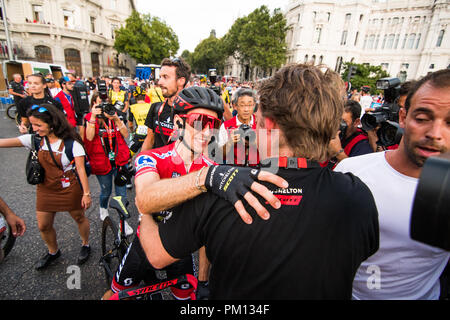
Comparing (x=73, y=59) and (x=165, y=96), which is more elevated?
(x=73, y=59)

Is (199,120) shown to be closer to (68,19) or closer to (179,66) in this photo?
(179,66)

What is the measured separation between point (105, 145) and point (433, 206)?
407 centimetres

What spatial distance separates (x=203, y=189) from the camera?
104 centimetres

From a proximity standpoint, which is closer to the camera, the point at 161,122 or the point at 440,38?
the point at 161,122

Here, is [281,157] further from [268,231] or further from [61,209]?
[61,209]

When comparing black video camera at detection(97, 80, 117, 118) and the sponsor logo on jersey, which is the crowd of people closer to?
the sponsor logo on jersey

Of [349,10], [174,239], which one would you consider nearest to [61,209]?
[174,239]

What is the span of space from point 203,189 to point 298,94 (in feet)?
2.09

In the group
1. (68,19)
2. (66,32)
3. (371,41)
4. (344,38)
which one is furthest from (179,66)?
(371,41)

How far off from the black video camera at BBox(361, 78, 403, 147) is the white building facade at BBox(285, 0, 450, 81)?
175 ft

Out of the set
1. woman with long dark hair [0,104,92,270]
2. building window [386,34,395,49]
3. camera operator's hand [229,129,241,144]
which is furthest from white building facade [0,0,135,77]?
building window [386,34,395,49]

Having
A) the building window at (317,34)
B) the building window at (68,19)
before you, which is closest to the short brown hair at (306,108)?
the building window at (68,19)

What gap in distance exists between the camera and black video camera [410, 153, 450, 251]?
0.48 meters

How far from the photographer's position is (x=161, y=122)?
2.97 meters
